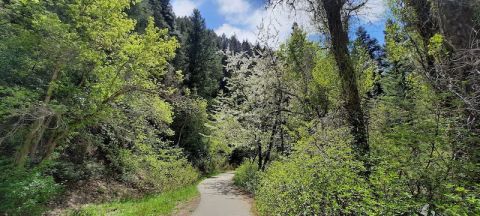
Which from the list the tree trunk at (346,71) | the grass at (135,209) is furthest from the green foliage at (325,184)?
the grass at (135,209)

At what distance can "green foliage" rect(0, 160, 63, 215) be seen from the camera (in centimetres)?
822

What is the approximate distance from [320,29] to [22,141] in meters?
9.67

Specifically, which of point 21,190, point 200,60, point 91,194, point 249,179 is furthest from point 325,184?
point 200,60

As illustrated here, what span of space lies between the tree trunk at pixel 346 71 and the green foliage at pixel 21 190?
744 cm

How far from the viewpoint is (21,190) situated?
8.33 m

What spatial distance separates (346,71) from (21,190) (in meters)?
7.81

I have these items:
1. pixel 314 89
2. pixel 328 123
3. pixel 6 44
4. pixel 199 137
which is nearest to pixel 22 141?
pixel 6 44

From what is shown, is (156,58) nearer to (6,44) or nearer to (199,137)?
(6,44)

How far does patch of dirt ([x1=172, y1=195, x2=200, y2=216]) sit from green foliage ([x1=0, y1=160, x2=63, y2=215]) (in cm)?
474

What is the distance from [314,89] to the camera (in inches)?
568

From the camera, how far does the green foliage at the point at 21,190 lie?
27.0ft

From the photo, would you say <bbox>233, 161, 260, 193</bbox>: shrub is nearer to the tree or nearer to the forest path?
the forest path

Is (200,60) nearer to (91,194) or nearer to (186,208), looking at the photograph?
(91,194)

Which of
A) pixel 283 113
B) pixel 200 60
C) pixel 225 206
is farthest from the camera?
pixel 200 60
